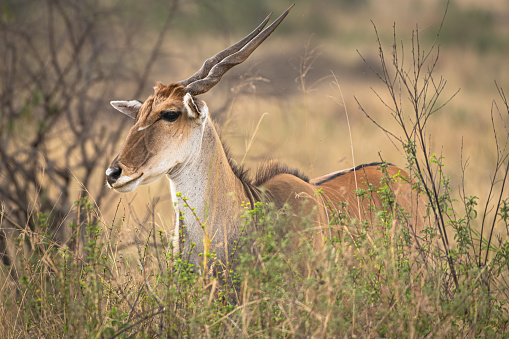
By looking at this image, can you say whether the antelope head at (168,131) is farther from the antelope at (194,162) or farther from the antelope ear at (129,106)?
the antelope ear at (129,106)

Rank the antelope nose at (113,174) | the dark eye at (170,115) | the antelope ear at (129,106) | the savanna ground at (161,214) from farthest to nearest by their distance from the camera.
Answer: the antelope ear at (129,106), the dark eye at (170,115), the antelope nose at (113,174), the savanna ground at (161,214)

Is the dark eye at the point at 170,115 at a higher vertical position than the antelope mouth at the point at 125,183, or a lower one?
higher

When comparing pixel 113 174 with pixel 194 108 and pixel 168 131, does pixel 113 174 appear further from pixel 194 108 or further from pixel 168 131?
pixel 194 108

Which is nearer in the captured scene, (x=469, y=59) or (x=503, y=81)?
(x=503, y=81)

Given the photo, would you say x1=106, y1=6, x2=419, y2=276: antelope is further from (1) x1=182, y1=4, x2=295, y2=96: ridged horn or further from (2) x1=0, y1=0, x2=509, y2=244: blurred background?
(2) x1=0, y1=0, x2=509, y2=244: blurred background

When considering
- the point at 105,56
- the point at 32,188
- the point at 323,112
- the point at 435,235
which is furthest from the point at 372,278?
the point at 323,112

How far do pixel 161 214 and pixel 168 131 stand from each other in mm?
3197

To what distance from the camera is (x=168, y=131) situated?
15.3 feet

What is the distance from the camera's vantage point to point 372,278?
408 centimetres

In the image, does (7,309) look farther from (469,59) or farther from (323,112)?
(469,59)

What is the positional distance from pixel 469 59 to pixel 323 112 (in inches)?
365

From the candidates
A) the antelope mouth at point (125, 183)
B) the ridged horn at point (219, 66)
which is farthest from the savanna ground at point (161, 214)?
the ridged horn at point (219, 66)

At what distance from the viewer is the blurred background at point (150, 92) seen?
674cm

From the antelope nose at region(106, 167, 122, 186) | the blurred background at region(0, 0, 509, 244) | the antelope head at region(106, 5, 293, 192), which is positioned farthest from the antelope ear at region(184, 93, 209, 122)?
the antelope nose at region(106, 167, 122, 186)
